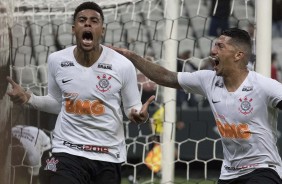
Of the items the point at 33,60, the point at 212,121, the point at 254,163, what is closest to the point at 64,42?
the point at 33,60

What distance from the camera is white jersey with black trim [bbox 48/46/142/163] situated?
648 centimetres

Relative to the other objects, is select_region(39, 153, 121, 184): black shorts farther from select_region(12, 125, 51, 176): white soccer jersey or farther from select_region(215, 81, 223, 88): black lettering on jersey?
select_region(12, 125, 51, 176): white soccer jersey

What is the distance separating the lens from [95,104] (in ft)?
21.3

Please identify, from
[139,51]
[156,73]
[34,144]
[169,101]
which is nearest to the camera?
[156,73]

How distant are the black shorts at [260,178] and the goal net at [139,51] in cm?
162

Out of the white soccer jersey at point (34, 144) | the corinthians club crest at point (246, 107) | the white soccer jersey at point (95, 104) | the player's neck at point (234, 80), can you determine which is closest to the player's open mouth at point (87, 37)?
the white soccer jersey at point (95, 104)

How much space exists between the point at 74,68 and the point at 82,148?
0.59m

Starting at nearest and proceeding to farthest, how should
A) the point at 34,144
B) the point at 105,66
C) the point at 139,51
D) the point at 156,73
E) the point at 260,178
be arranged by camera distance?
the point at 260,178, the point at 105,66, the point at 156,73, the point at 34,144, the point at 139,51

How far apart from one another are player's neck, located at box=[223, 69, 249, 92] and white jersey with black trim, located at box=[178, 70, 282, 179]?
1.6 inches

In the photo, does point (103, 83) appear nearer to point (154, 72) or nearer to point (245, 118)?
point (154, 72)

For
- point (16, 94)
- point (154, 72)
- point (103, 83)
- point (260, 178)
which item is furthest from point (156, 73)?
point (260, 178)

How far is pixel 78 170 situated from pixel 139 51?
4267 mm

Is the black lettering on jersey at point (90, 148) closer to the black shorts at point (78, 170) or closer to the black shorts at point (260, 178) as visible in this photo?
the black shorts at point (78, 170)

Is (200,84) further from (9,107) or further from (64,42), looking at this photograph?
(64,42)
